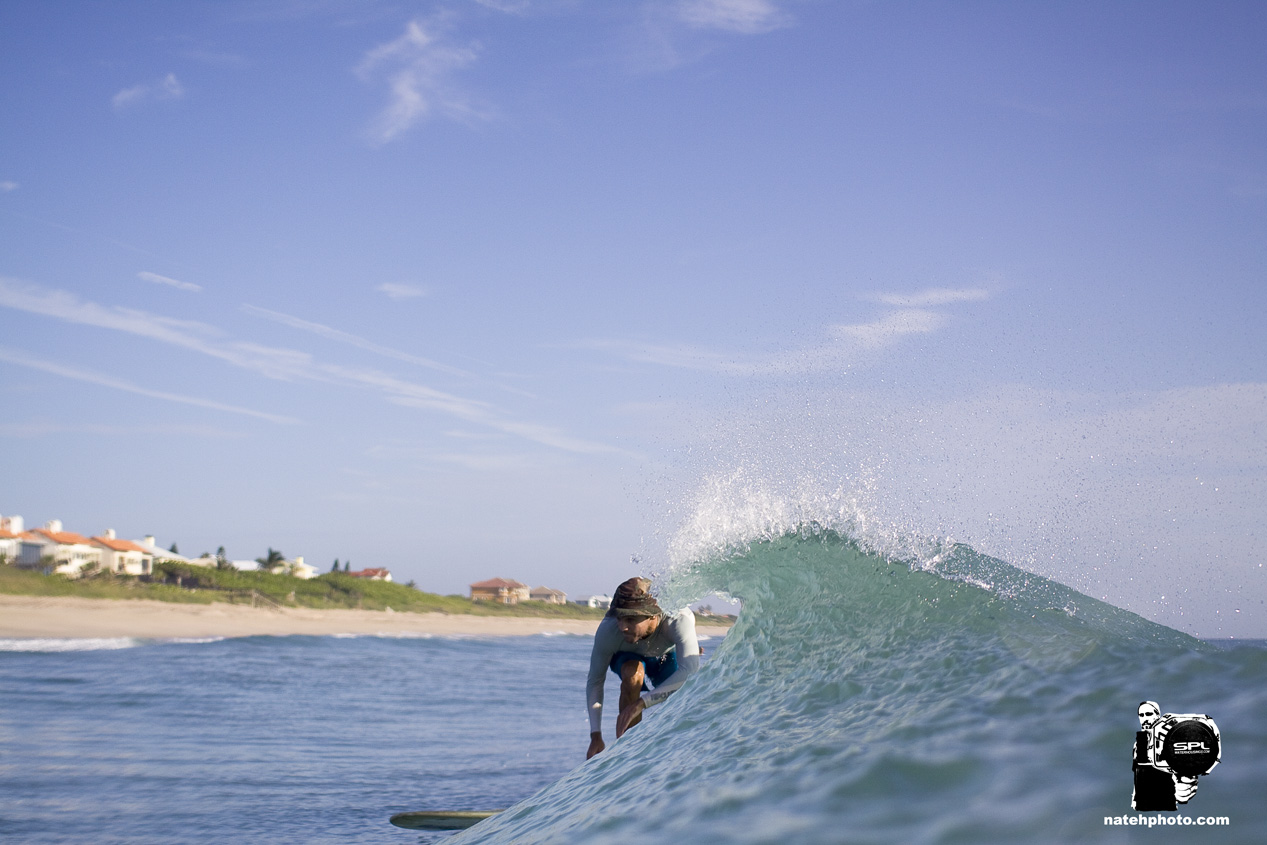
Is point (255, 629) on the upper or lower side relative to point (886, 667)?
lower

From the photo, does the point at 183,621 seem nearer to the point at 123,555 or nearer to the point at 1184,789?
the point at 123,555


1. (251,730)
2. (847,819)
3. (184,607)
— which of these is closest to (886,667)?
(847,819)

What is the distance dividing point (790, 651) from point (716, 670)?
22.5 inches

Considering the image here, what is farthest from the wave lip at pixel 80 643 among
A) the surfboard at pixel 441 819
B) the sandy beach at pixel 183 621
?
the surfboard at pixel 441 819

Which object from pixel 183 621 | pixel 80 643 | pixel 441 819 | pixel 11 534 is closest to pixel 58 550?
pixel 11 534

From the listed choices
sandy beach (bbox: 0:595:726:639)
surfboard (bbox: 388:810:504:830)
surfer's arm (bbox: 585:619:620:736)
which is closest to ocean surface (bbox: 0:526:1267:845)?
surfboard (bbox: 388:810:504:830)

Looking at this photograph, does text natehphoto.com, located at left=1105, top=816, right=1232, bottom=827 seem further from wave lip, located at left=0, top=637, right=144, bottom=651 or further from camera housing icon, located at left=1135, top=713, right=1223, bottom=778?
wave lip, located at left=0, top=637, right=144, bottom=651

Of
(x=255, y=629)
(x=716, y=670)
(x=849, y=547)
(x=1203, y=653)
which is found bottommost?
(x=255, y=629)

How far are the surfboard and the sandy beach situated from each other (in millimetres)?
30953

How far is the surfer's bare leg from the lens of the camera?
5293 millimetres

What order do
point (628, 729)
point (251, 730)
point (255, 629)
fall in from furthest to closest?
point (255, 629), point (251, 730), point (628, 729)

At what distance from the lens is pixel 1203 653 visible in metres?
3.10

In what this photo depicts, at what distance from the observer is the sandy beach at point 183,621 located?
3325 cm

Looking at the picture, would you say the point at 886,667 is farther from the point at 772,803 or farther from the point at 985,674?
the point at 772,803
